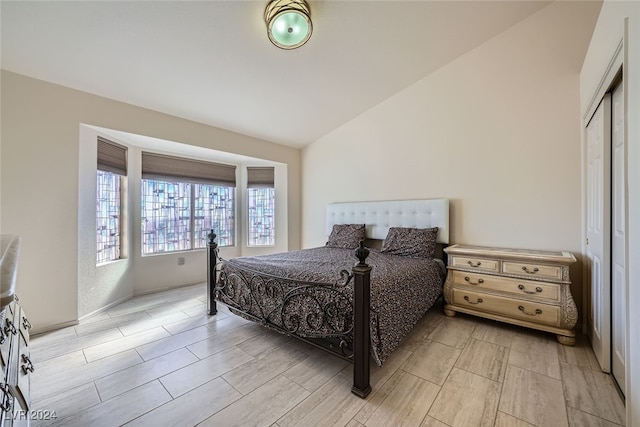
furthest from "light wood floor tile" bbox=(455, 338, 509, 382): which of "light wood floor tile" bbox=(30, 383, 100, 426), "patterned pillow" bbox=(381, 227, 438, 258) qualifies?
"light wood floor tile" bbox=(30, 383, 100, 426)

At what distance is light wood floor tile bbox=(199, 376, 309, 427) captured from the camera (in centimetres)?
140

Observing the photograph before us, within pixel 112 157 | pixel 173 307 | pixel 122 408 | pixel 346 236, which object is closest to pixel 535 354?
pixel 346 236

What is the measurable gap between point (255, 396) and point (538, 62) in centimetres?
396

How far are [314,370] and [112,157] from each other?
11.4 feet

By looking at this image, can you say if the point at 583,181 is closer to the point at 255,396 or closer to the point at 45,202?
the point at 255,396

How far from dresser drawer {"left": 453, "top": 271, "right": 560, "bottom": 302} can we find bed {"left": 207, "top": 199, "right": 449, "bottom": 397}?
0.27m

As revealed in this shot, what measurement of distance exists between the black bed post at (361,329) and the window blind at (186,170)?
3.59 meters

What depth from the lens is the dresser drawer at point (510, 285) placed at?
2254 millimetres

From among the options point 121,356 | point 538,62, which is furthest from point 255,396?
point 538,62

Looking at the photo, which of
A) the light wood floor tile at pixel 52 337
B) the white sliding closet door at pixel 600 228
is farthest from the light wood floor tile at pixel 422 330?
the light wood floor tile at pixel 52 337

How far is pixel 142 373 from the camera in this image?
1830mm

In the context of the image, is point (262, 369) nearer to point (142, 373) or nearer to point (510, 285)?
point (142, 373)

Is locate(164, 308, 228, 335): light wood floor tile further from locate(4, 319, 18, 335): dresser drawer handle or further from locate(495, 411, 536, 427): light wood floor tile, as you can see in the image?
locate(495, 411, 536, 427): light wood floor tile

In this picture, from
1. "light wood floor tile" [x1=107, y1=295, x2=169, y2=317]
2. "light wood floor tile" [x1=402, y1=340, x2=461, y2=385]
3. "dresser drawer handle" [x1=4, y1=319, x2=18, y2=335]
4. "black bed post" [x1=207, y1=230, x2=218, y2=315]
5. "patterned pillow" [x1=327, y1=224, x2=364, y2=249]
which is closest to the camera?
"dresser drawer handle" [x1=4, y1=319, x2=18, y2=335]
